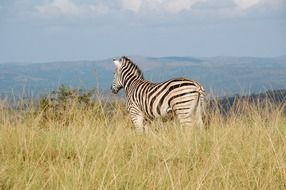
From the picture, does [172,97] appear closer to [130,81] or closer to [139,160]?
[130,81]

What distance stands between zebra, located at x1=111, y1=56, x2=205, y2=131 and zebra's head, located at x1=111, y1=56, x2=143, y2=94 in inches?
4.6

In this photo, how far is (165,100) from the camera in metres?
7.98

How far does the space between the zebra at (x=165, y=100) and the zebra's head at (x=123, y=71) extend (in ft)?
0.38

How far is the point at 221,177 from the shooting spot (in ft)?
12.0

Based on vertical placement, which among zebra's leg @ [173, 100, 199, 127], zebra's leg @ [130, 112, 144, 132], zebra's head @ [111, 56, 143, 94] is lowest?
zebra's leg @ [130, 112, 144, 132]

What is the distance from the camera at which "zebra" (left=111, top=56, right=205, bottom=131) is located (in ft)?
25.2

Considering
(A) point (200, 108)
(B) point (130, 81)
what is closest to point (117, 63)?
(B) point (130, 81)

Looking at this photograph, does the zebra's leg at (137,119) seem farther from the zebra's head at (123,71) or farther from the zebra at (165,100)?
the zebra's head at (123,71)

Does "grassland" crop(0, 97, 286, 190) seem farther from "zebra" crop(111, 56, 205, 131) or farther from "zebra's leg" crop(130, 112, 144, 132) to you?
Result: "zebra's leg" crop(130, 112, 144, 132)

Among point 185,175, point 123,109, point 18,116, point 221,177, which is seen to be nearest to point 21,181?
point 185,175

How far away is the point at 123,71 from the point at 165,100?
2.07 meters

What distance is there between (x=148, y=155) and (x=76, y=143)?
71 cm

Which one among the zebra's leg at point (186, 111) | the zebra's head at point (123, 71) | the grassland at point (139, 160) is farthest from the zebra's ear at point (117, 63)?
the grassland at point (139, 160)

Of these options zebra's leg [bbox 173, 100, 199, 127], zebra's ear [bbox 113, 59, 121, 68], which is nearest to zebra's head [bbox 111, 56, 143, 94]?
zebra's ear [bbox 113, 59, 121, 68]
